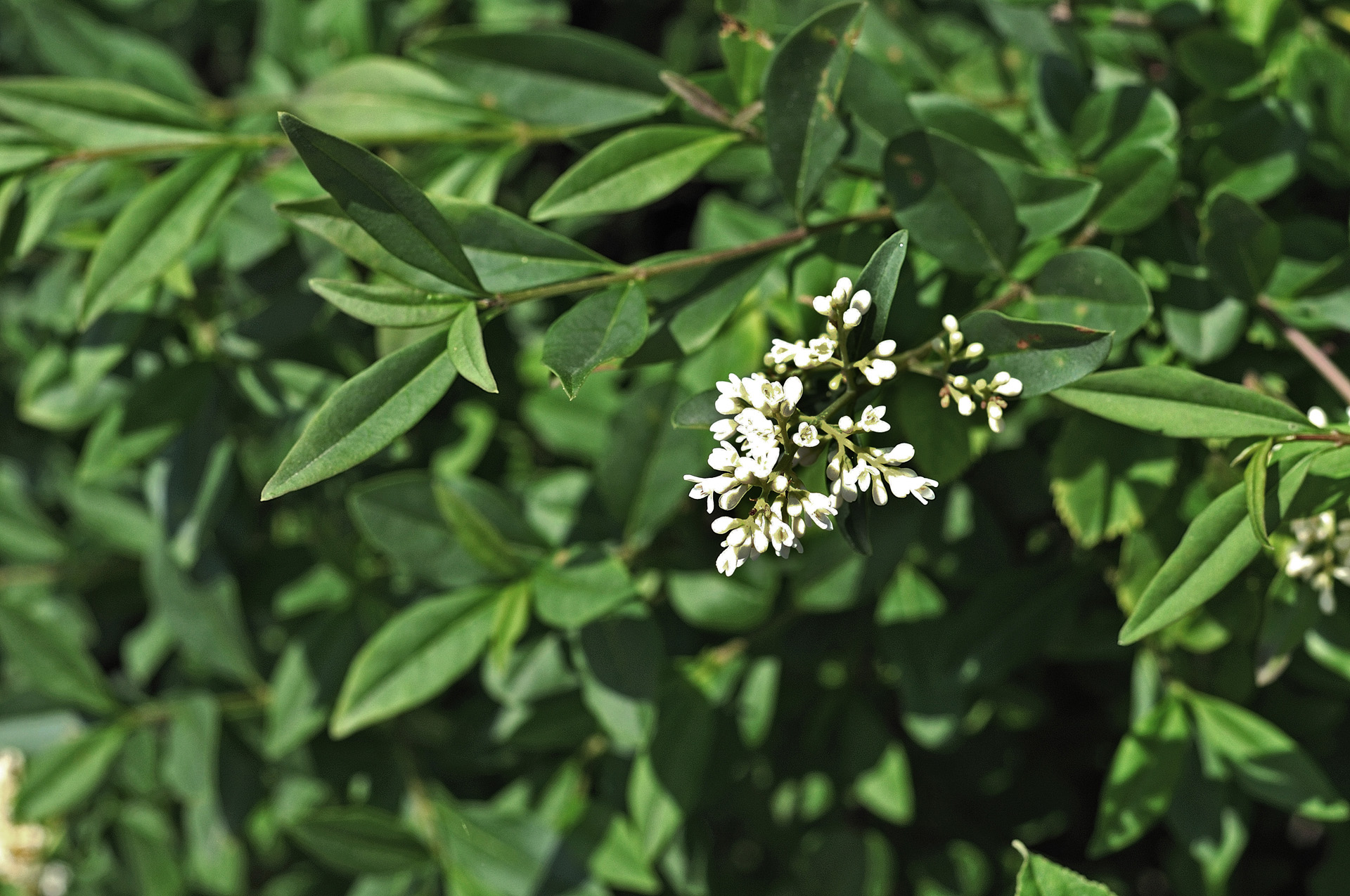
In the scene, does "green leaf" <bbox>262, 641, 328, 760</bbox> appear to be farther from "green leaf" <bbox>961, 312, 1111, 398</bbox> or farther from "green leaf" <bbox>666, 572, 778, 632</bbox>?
"green leaf" <bbox>961, 312, 1111, 398</bbox>

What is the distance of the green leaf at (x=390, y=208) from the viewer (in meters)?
1.11

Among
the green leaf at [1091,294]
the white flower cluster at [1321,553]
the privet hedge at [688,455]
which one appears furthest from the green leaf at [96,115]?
the white flower cluster at [1321,553]

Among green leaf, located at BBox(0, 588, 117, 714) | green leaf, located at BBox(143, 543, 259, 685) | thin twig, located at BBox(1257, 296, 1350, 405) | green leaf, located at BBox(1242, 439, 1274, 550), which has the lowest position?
green leaf, located at BBox(0, 588, 117, 714)

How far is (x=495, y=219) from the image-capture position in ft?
4.20

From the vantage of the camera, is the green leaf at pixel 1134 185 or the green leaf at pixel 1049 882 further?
the green leaf at pixel 1134 185

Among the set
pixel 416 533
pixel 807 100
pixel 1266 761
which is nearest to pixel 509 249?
pixel 807 100

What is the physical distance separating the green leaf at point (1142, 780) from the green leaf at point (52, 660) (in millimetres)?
1913

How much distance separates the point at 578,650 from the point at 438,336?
74 cm

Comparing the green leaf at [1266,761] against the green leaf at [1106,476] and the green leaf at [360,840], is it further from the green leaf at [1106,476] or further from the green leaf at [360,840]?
the green leaf at [360,840]

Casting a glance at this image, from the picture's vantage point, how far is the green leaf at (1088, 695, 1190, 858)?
1601 millimetres

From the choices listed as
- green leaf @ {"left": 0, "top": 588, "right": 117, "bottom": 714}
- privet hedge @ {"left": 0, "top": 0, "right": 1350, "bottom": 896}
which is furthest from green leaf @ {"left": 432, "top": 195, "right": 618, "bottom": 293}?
green leaf @ {"left": 0, "top": 588, "right": 117, "bottom": 714}

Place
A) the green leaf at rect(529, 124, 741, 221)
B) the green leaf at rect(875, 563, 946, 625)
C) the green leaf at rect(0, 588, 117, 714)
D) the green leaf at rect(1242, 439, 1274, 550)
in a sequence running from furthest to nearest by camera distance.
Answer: the green leaf at rect(0, 588, 117, 714) → the green leaf at rect(875, 563, 946, 625) → the green leaf at rect(529, 124, 741, 221) → the green leaf at rect(1242, 439, 1274, 550)

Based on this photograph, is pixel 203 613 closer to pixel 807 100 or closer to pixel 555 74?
pixel 555 74

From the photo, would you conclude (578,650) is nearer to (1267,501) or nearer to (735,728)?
(735,728)
